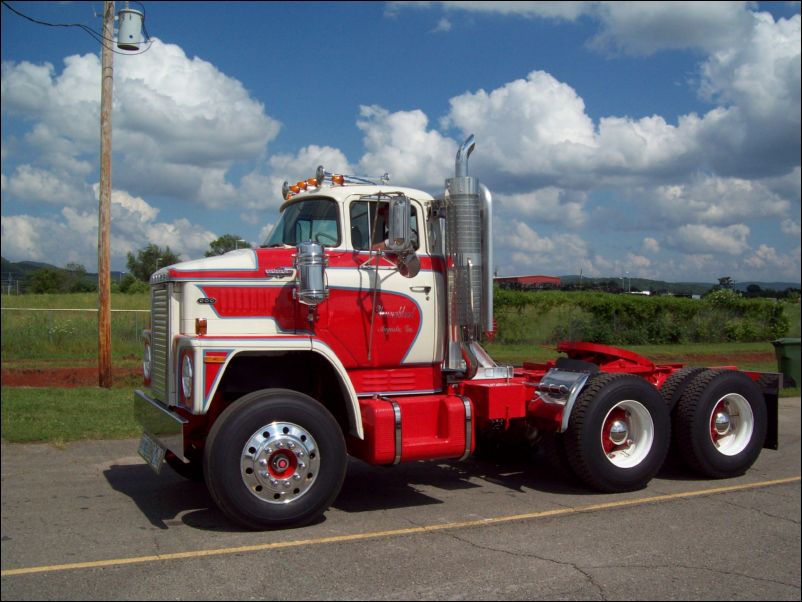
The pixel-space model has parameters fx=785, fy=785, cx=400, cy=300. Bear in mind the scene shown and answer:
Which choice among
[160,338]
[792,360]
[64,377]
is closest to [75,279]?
[64,377]

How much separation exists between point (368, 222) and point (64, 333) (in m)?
A: 14.3

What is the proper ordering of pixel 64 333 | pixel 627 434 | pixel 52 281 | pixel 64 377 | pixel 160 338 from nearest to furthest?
pixel 160 338 < pixel 627 434 < pixel 64 377 < pixel 52 281 < pixel 64 333

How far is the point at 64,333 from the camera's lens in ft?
62.2

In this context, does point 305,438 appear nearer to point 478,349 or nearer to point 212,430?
point 212,430

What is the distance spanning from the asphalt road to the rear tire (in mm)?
215

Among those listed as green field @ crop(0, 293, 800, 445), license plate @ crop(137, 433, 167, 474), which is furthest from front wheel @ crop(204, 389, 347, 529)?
green field @ crop(0, 293, 800, 445)

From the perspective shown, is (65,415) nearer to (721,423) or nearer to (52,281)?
(52,281)

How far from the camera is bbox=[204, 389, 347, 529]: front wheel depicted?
19.2 feet

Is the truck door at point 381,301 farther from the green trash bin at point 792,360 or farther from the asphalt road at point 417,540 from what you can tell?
the green trash bin at point 792,360

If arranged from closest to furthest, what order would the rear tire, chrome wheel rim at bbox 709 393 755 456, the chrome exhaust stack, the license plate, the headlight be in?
the headlight, the license plate, the chrome exhaust stack, the rear tire, chrome wheel rim at bbox 709 393 755 456

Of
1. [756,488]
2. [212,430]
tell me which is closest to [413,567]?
[212,430]

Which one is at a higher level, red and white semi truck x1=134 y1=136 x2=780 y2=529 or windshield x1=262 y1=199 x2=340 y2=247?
windshield x1=262 y1=199 x2=340 y2=247

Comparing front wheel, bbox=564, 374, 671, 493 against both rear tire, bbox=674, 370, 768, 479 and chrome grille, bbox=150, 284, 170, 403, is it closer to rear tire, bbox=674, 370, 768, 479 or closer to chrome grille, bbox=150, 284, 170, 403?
rear tire, bbox=674, 370, 768, 479

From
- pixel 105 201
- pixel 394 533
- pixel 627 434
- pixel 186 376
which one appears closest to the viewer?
pixel 394 533
